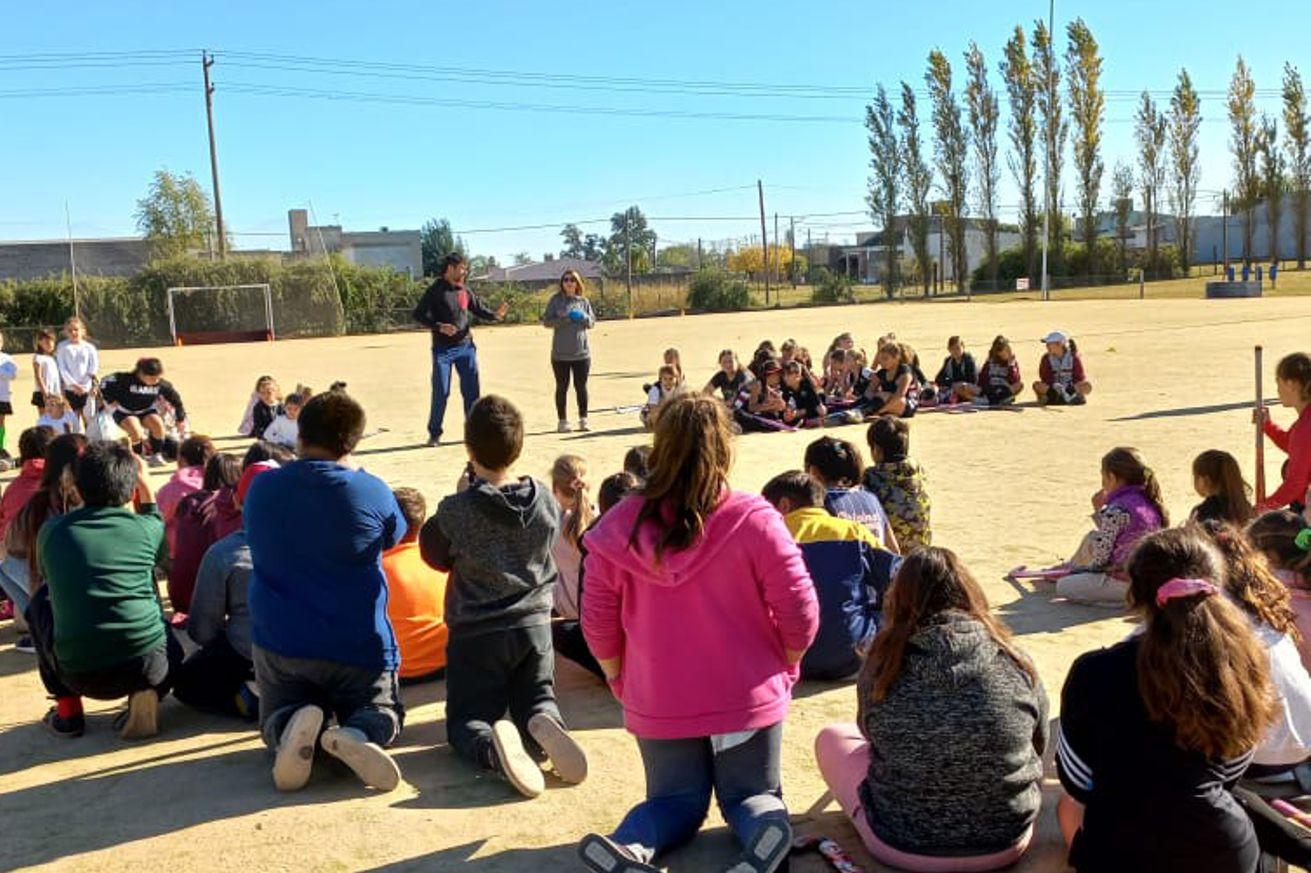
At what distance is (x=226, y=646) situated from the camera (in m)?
5.14

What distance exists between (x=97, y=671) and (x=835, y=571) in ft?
10.0

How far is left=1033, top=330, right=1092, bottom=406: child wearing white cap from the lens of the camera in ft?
48.7

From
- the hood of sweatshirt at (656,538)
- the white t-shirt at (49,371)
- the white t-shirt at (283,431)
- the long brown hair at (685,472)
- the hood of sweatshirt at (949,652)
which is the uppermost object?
the white t-shirt at (49,371)

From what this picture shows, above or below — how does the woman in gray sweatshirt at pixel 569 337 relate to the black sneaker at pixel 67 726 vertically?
above

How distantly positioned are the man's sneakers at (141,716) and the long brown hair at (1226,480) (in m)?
4.98

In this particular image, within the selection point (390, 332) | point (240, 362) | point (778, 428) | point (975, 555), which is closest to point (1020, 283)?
point (390, 332)

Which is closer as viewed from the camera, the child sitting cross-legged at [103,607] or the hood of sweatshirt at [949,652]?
the hood of sweatshirt at [949,652]

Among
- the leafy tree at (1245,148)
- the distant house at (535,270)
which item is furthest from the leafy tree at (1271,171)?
the distant house at (535,270)

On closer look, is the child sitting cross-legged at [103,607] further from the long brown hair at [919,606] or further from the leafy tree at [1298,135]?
the leafy tree at [1298,135]

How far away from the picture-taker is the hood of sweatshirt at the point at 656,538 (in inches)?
135

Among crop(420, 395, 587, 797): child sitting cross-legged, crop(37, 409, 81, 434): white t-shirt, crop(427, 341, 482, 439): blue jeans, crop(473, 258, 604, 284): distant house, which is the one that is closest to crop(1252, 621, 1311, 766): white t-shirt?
crop(420, 395, 587, 797): child sitting cross-legged

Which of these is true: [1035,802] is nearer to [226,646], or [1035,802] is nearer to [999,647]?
[999,647]

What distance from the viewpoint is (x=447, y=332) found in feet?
42.6

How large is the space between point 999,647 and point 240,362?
1114 inches
